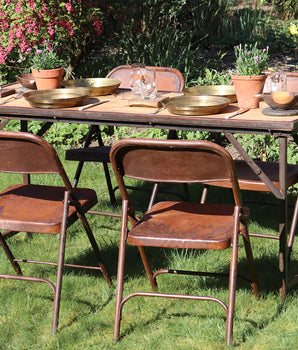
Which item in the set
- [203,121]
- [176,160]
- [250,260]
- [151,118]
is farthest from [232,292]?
[151,118]

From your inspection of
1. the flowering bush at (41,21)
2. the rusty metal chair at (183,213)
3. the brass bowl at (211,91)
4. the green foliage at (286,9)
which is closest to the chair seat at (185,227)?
the rusty metal chair at (183,213)

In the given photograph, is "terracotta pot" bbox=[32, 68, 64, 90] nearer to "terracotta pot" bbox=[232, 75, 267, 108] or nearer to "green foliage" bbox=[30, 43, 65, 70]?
"green foliage" bbox=[30, 43, 65, 70]

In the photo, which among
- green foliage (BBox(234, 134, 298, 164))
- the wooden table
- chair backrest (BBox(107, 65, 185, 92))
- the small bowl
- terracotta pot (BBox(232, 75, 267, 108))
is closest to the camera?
the wooden table

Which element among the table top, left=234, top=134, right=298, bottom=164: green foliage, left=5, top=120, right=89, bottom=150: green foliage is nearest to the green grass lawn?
the table top

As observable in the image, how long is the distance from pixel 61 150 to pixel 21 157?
356 centimetres

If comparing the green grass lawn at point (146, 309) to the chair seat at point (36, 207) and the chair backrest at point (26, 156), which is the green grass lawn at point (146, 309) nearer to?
the chair seat at point (36, 207)

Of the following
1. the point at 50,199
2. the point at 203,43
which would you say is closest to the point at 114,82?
the point at 50,199

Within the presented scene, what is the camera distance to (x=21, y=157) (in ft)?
10.5

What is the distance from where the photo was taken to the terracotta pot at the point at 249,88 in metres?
3.66

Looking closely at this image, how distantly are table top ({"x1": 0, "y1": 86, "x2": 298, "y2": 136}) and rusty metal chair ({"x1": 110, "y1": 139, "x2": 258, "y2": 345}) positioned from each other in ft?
1.39

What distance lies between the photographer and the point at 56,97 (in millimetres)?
4188

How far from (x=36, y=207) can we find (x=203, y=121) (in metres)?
1.04

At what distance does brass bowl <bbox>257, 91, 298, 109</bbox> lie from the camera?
11.3ft

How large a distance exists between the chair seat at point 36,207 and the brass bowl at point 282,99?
3.74ft
